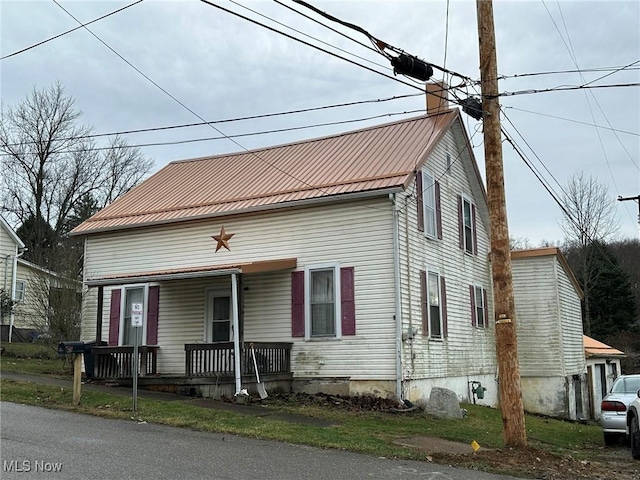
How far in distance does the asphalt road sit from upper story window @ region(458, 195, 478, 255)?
12.4 metres

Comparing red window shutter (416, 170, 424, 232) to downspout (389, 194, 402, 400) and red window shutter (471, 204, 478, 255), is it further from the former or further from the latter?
red window shutter (471, 204, 478, 255)

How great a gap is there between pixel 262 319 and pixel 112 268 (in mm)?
5542

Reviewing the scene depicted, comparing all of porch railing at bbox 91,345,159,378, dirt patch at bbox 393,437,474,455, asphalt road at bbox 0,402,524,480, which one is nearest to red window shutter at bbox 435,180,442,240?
dirt patch at bbox 393,437,474,455

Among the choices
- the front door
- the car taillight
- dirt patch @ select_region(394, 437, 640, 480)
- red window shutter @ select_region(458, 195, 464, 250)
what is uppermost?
red window shutter @ select_region(458, 195, 464, 250)

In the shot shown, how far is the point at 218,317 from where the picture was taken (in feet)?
58.5

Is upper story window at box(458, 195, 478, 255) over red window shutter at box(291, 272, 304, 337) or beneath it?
over

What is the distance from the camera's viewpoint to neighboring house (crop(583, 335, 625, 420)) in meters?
27.2

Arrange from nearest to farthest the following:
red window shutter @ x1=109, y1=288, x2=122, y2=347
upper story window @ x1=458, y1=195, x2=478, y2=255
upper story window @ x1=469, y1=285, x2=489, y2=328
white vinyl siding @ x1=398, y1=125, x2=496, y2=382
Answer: white vinyl siding @ x1=398, y1=125, x2=496, y2=382 < red window shutter @ x1=109, y1=288, x2=122, y2=347 < upper story window @ x1=458, y1=195, x2=478, y2=255 < upper story window @ x1=469, y1=285, x2=489, y2=328

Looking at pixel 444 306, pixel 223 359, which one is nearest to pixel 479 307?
pixel 444 306

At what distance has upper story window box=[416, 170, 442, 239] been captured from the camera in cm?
1727

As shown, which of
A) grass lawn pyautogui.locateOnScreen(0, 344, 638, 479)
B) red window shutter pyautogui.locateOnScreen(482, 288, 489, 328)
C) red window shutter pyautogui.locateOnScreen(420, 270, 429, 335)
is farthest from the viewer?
red window shutter pyautogui.locateOnScreen(482, 288, 489, 328)

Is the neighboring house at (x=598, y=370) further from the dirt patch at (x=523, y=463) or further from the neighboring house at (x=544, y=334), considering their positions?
the dirt patch at (x=523, y=463)

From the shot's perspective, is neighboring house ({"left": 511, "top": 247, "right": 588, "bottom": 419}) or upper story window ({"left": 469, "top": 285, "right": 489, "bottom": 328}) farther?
neighboring house ({"left": 511, "top": 247, "right": 588, "bottom": 419})

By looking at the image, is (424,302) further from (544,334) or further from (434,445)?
(544,334)
